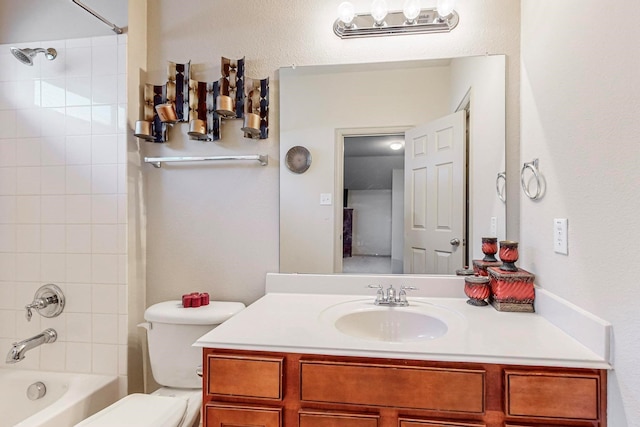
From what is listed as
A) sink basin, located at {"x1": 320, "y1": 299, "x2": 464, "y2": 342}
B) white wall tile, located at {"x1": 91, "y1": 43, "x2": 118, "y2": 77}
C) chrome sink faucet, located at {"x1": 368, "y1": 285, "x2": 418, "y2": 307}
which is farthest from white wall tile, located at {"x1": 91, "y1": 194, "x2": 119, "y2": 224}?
chrome sink faucet, located at {"x1": 368, "y1": 285, "x2": 418, "y2": 307}

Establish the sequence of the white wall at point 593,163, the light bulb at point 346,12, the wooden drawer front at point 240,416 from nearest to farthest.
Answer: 1. the white wall at point 593,163
2. the wooden drawer front at point 240,416
3. the light bulb at point 346,12

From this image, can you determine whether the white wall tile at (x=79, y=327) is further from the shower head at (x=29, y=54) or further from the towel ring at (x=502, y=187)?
the towel ring at (x=502, y=187)

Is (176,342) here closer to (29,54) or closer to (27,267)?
(27,267)

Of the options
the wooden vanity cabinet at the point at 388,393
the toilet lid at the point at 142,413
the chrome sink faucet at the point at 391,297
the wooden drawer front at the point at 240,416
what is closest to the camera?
the wooden vanity cabinet at the point at 388,393

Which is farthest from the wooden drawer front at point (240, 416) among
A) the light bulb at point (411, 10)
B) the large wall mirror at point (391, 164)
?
the light bulb at point (411, 10)

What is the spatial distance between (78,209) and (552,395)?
2019mm

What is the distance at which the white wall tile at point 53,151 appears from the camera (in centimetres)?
168

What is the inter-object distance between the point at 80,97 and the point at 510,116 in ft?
6.64

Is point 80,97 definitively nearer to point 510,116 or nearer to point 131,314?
point 131,314

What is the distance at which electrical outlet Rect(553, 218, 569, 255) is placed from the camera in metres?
1.08

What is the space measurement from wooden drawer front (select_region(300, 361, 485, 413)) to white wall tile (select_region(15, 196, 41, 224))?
1593 millimetres

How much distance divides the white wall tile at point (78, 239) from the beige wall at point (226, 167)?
27 centimetres

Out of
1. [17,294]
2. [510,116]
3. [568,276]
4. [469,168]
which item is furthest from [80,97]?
[568,276]

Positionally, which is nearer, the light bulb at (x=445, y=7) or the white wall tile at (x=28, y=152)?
the light bulb at (x=445, y=7)
